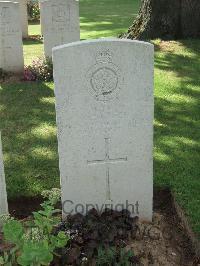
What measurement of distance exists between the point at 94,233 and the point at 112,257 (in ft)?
0.99

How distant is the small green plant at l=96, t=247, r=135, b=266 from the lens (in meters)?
3.74

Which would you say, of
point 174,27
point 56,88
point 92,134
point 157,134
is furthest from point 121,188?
point 174,27

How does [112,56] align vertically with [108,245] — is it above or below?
above

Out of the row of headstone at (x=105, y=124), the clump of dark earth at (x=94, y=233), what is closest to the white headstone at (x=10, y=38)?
the row of headstone at (x=105, y=124)

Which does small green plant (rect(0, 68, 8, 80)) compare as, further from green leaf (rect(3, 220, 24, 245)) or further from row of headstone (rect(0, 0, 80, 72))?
green leaf (rect(3, 220, 24, 245))

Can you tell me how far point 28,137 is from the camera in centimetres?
652

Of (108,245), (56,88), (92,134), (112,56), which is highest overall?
(112,56)

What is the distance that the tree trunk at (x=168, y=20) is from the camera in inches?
388

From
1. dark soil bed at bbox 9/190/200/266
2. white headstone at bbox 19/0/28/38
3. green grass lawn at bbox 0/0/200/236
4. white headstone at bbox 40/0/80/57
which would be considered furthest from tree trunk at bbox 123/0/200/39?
dark soil bed at bbox 9/190/200/266

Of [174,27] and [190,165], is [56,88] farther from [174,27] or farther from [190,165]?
[174,27]

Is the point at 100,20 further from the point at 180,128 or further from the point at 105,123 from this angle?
the point at 105,123

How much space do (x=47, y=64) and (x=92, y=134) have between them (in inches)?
223

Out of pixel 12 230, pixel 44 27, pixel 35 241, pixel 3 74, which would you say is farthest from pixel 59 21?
pixel 12 230

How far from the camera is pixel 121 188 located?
436cm
